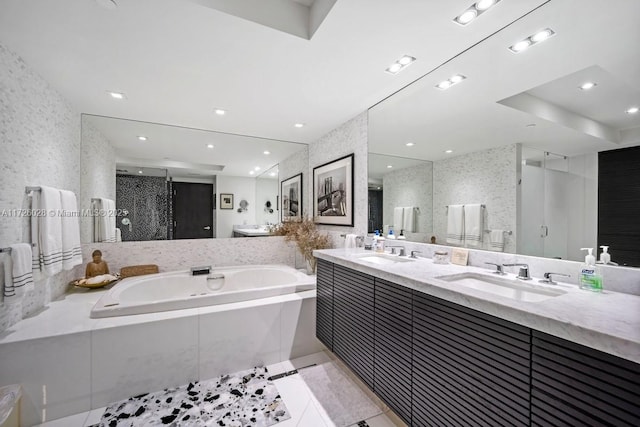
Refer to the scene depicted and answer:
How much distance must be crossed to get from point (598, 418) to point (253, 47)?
7.19ft

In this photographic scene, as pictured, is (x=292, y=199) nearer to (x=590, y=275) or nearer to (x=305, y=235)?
(x=305, y=235)

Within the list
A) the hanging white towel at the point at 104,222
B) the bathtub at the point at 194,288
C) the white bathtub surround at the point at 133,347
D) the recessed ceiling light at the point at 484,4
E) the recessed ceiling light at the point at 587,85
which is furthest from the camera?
the hanging white towel at the point at 104,222

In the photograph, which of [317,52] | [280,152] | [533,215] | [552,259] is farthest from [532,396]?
[280,152]

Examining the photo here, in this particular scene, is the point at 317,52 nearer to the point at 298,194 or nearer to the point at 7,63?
the point at 7,63

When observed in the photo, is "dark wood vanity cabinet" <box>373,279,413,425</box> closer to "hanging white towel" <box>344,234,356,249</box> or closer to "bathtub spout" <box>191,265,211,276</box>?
"hanging white towel" <box>344,234,356,249</box>

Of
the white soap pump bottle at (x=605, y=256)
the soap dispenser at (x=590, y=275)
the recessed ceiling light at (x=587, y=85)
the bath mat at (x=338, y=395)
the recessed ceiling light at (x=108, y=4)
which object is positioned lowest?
the bath mat at (x=338, y=395)

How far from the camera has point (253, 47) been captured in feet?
5.42

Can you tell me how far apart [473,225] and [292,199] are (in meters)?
2.53

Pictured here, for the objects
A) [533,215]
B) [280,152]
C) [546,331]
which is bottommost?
[546,331]

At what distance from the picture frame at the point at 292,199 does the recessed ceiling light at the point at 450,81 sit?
7.46ft

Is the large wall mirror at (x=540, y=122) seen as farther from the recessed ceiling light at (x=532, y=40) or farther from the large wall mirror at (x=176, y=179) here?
the large wall mirror at (x=176, y=179)

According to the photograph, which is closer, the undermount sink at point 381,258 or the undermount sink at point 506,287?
the undermount sink at point 506,287

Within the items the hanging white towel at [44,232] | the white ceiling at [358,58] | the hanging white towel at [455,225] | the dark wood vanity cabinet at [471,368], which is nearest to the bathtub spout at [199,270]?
the hanging white towel at [44,232]

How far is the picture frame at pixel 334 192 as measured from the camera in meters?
2.91
